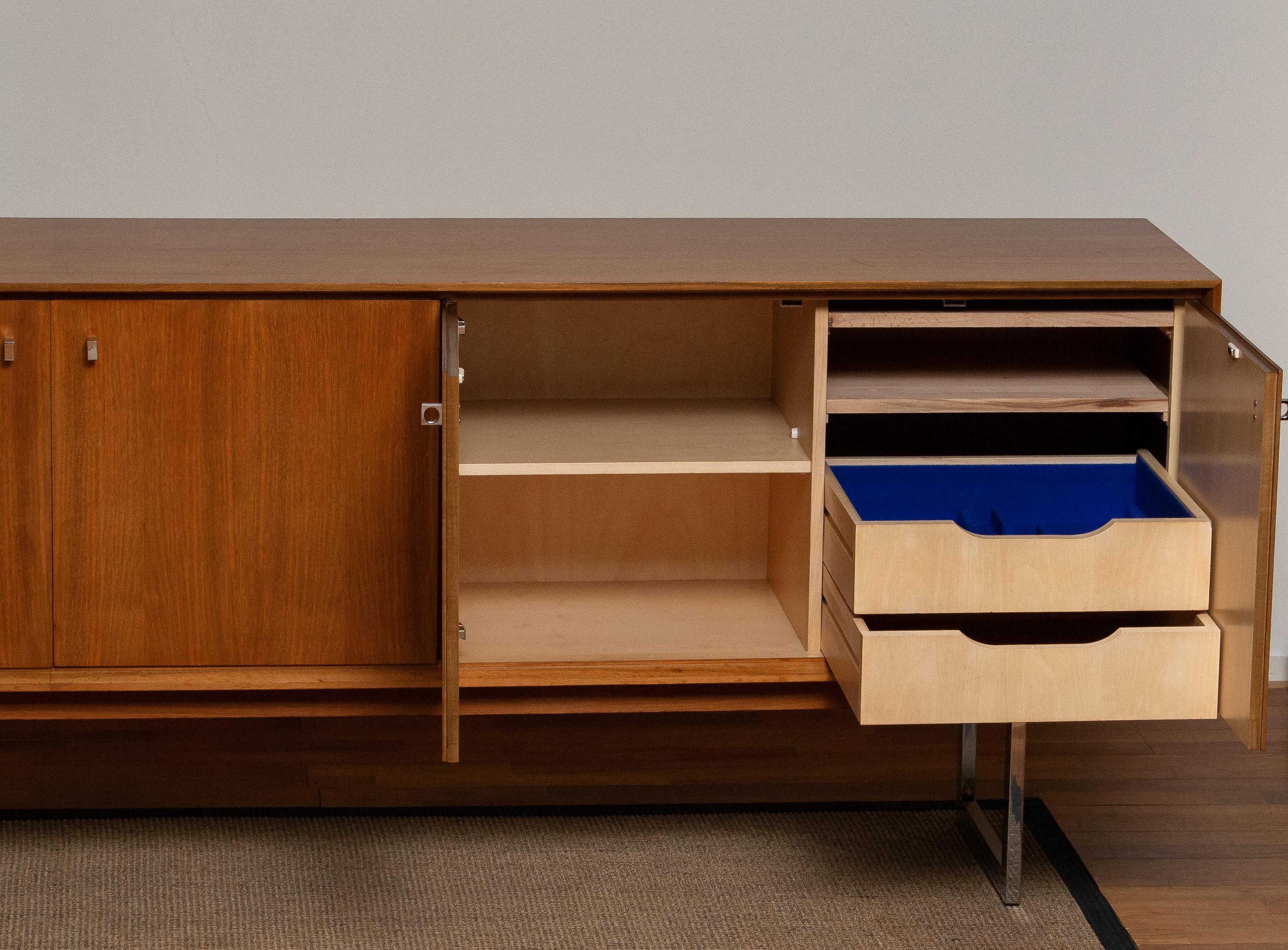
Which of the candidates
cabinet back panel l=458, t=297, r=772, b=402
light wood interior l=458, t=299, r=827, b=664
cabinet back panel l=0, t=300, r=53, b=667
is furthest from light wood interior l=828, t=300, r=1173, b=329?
cabinet back panel l=0, t=300, r=53, b=667

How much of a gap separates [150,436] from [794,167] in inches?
55.4

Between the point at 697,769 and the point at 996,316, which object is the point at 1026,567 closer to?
the point at 996,316

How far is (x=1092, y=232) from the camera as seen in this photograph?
2.36 meters

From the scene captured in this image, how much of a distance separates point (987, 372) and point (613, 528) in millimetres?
Answer: 661

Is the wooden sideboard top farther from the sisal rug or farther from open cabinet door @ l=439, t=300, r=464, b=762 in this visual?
the sisal rug

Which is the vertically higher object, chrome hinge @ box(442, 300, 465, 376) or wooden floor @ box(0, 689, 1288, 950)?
chrome hinge @ box(442, 300, 465, 376)

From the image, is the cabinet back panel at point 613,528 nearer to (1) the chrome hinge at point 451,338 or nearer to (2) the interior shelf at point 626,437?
(2) the interior shelf at point 626,437

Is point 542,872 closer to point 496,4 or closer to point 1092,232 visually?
point 1092,232

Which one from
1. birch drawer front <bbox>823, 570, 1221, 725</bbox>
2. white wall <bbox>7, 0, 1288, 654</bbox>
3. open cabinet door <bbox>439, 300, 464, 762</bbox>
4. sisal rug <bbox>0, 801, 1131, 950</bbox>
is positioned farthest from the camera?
white wall <bbox>7, 0, 1288, 654</bbox>

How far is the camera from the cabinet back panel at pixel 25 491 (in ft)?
6.24

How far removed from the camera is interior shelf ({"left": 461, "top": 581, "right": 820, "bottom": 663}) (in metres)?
2.14

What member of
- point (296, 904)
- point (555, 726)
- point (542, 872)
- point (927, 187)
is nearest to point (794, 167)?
point (927, 187)

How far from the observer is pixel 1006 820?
7.11 feet

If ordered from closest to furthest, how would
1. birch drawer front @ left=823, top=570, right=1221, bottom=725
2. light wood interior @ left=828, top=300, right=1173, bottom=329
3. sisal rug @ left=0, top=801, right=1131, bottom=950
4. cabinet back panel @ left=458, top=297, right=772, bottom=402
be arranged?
birch drawer front @ left=823, top=570, right=1221, bottom=725, light wood interior @ left=828, top=300, right=1173, bottom=329, sisal rug @ left=0, top=801, right=1131, bottom=950, cabinet back panel @ left=458, top=297, right=772, bottom=402
